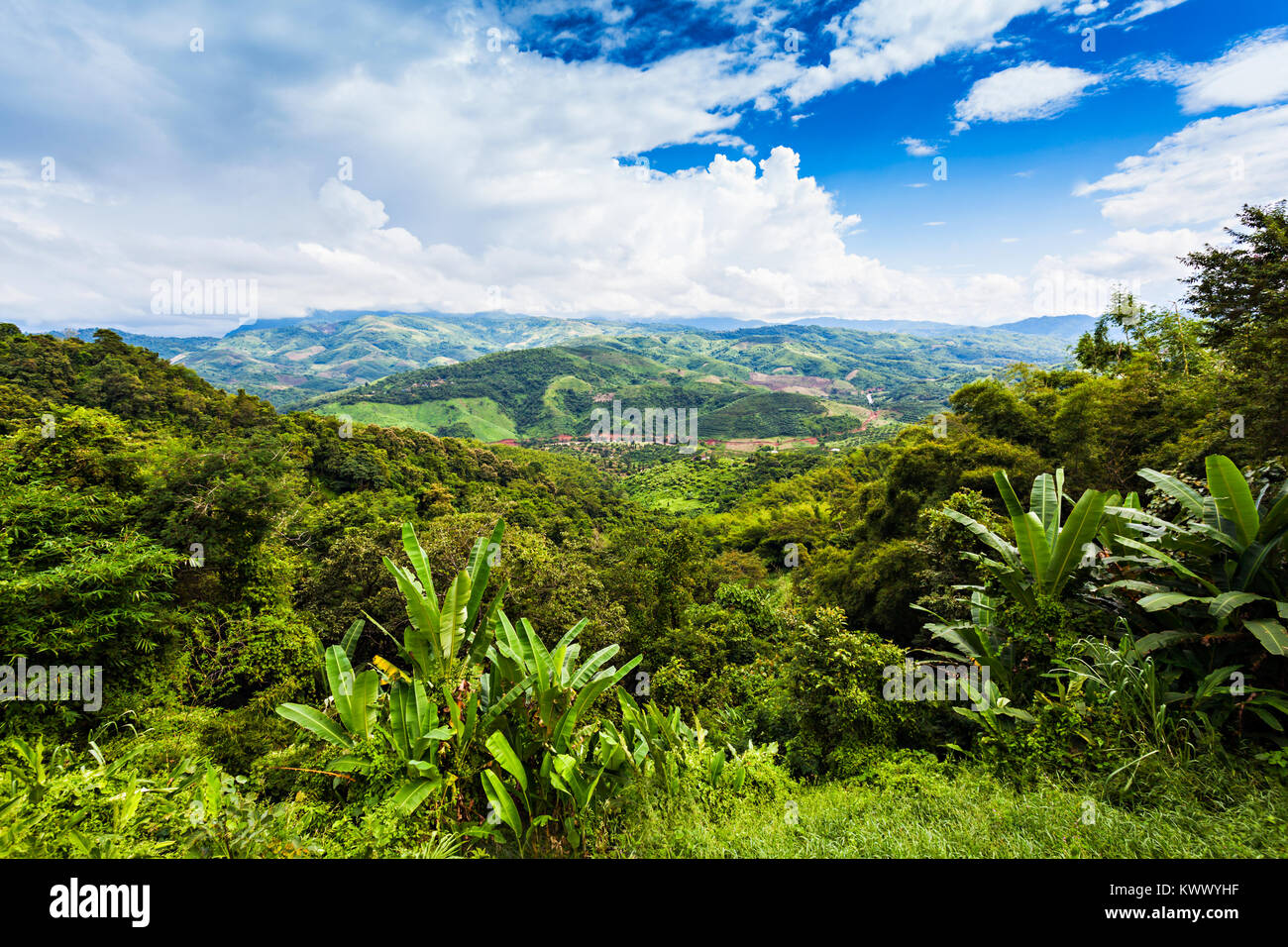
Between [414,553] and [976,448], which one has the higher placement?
[976,448]

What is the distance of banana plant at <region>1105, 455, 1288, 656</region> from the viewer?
3656 mm

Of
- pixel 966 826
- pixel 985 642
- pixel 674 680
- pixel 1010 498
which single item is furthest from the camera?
pixel 674 680

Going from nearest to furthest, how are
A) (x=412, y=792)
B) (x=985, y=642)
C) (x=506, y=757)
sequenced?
(x=412, y=792), (x=506, y=757), (x=985, y=642)

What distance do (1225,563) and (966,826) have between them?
11.0 feet

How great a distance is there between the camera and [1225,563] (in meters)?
3.99

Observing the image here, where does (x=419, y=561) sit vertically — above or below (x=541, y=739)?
above

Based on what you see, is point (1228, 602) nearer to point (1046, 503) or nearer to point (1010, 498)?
point (1010, 498)

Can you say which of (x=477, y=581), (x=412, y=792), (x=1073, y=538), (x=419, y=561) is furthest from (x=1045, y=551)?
(x=419, y=561)

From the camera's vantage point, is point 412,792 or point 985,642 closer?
point 412,792
